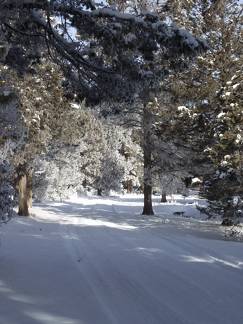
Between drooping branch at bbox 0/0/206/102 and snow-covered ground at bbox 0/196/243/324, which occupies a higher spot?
drooping branch at bbox 0/0/206/102

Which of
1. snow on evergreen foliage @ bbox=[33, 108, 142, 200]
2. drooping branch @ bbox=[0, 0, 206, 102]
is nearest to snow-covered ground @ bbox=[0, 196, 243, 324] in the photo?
drooping branch @ bbox=[0, 0, 206, 102]

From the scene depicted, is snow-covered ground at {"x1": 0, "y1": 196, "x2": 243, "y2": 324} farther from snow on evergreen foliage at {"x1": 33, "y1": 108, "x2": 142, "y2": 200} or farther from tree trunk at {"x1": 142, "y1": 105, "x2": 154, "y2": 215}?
snow on evergreen foliage at {"x1": 33, "y1": 108, "x2": 142, "y2": 200}

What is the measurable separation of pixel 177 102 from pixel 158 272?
47.5 feet

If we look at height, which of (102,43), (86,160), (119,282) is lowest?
(119,282)

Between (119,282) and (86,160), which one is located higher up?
(86,160)

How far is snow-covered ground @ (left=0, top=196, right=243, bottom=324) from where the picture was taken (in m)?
6.40

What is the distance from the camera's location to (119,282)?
8273 millimetres

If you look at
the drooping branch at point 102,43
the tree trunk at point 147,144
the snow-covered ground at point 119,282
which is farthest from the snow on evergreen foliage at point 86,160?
the drooping branch at point 102,43

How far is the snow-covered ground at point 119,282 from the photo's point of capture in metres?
6.40

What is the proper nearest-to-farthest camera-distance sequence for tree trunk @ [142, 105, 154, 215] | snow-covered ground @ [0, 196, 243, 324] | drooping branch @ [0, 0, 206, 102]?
snow-covered ground @ [0, 196, 243, 324] < drooping branch @ [0, 0, 206, 102] < tree trunk @ [142, 105, 154, 215]

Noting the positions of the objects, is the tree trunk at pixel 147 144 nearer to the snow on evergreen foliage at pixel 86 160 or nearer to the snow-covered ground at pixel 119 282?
the snow on evergreen foliage at pixel 86 160

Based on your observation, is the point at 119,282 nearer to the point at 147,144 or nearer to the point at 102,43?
the point at 102,43

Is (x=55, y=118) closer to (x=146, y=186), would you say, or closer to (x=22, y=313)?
(x=146, y=186)

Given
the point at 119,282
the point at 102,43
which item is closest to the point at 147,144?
the point at 102,43
